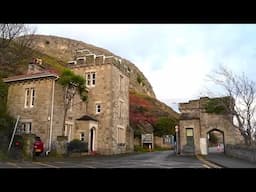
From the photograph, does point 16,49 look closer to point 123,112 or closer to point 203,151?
point 123,112

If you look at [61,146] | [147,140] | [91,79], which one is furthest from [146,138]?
[61,146]

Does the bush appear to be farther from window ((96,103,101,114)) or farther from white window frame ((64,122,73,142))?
window ((96,103,101,114))

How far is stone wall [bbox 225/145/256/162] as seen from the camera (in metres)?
11.6

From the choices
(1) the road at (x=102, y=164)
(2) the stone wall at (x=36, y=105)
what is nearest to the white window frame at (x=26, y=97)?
(2) the stone wall at (x=36, y=105)

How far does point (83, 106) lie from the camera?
20.3m

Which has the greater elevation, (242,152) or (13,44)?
(13,44)

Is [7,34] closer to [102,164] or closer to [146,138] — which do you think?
[146,138]

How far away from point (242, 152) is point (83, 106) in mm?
10950

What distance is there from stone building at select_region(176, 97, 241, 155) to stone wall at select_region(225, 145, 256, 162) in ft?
3.66

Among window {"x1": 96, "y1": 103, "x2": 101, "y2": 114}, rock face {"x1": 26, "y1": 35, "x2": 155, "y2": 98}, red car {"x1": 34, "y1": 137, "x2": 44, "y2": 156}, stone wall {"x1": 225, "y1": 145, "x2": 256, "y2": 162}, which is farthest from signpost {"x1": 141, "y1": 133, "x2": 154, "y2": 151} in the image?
rock face {"x1": 26, "y1": 35, "x2": 155, "y2": 98}

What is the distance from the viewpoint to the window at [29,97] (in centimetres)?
1686
